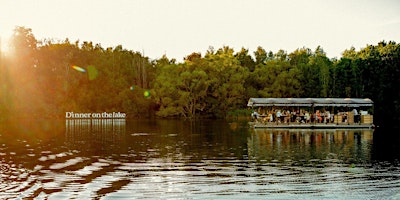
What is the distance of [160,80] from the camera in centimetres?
8775

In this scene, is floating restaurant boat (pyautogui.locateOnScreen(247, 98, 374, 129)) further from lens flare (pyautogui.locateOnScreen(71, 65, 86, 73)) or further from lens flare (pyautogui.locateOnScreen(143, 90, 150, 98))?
lens flare (pyautogui.locateOnScreen(71, 65, 86, 73))

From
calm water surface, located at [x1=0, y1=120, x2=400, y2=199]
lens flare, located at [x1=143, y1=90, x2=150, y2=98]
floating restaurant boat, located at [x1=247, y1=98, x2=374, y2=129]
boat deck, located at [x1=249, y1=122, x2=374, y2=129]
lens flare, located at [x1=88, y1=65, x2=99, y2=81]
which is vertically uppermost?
lens flare, located at [x1=88, y1=65, x2=99, y2=81]

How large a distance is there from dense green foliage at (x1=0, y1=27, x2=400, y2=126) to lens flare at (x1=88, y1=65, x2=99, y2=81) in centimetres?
18

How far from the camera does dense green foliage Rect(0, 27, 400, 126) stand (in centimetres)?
8200

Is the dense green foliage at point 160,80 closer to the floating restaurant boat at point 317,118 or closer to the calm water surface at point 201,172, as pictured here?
the floating restaurant boat at point 317,118

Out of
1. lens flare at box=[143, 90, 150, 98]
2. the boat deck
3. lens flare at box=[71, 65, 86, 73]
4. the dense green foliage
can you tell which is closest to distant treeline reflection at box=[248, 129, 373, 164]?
the boat deck

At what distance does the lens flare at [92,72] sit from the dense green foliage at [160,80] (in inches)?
7.1

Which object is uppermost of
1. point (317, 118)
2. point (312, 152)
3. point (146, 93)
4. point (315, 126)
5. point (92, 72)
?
point (92, 72)

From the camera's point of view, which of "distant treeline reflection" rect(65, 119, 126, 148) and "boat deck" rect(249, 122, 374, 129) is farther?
"boat deck" rect(249, 122, 374, 129)

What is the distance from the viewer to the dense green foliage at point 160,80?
269 feet

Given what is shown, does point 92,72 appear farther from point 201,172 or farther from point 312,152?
point 201,172

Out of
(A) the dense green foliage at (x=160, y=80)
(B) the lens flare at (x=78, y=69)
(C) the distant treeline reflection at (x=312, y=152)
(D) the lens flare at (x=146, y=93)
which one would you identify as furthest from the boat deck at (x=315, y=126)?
(B) the lens flare at (x=78, y=69)

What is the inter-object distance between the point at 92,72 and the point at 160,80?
49.0 ft

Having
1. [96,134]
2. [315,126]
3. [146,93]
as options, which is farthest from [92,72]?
[315,126]
